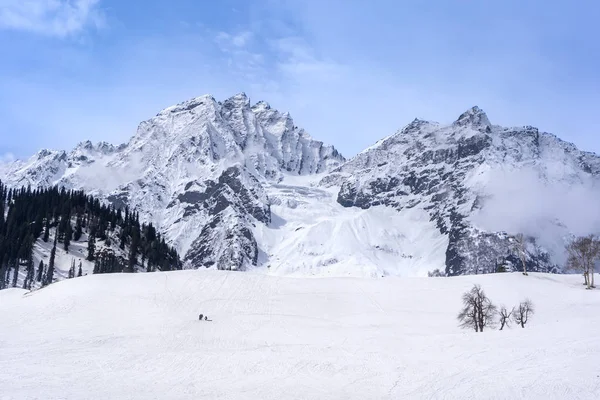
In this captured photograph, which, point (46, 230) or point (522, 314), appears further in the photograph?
point (46, 230)

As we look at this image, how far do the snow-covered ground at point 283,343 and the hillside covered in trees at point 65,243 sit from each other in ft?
236

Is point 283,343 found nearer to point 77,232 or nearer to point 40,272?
point 40,272

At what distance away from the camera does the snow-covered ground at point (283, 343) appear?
30609mm

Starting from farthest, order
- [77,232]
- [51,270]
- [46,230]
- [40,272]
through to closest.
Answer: [77,232] < [46,230] < [51,270] < [40,272]

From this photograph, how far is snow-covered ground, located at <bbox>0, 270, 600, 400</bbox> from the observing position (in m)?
30.6

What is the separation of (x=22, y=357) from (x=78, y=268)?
399 feet

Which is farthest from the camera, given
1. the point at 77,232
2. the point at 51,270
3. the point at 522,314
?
the point at 77,232

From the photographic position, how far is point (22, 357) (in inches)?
1544

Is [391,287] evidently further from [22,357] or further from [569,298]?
[22,357]

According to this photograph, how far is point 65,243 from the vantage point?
162000 millimetres

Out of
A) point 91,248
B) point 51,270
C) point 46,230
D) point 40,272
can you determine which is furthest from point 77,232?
point 40,272

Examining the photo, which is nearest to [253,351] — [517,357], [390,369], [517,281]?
[390,369]

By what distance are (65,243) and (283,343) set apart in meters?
135

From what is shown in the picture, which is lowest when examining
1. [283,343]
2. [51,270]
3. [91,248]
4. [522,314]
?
[283,343]
